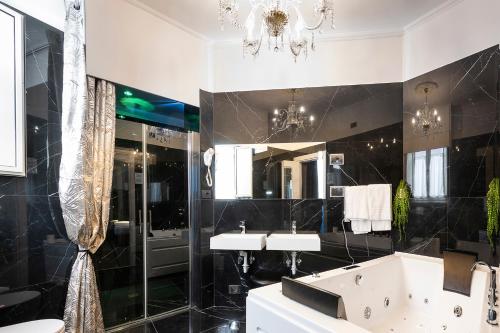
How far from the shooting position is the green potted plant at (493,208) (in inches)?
83.0

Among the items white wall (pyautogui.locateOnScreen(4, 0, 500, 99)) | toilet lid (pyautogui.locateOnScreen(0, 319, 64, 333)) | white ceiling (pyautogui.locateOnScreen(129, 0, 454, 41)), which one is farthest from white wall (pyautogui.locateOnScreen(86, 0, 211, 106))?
toilet lid (pyautogui.locateOnScreen(0, 319, 64, 333))

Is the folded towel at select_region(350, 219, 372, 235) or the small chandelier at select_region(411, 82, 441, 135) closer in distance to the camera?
the small chandelier at select_region(411, 82, 441, 135)

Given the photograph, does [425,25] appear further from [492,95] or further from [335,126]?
[335,126]

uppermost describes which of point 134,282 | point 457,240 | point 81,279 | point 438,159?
point 438,159

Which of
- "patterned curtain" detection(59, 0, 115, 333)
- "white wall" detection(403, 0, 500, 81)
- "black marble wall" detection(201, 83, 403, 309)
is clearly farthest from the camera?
"black marble wall" detection(201, 83, 403, 309)

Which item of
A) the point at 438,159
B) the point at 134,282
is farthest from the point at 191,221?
the point at 438,159

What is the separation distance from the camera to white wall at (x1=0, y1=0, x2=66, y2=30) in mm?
1897

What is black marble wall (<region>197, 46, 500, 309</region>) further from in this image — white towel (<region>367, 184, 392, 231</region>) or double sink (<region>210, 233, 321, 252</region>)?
double sink (<region>210, 233, 321, 252</region>)

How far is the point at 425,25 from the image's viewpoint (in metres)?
2.68

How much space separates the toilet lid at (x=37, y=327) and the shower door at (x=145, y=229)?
0.79 meters

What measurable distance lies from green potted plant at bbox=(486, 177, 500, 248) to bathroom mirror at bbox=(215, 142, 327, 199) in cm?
138

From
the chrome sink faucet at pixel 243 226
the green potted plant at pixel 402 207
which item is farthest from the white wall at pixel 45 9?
the green potted plant at pixel 402 207

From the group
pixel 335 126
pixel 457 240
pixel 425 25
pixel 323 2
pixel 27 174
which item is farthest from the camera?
pixel 335 126

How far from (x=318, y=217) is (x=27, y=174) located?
265cm
